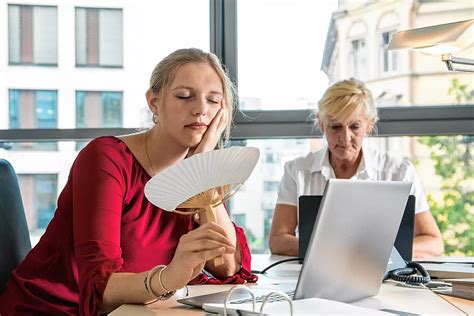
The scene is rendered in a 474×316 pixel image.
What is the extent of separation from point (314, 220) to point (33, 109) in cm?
202

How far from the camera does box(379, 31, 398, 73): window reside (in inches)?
155

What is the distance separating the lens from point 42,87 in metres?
3.89

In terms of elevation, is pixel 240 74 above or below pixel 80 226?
above

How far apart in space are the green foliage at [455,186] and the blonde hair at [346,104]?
0.80 metres

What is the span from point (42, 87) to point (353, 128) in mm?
1592

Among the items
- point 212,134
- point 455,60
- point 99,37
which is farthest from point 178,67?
point 99,37

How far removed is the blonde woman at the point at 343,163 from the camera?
3.10 m

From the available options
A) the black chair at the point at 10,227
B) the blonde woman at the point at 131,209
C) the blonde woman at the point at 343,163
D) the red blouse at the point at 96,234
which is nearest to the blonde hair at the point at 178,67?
the blonde woman at the point at 131,209

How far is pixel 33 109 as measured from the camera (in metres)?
3.89

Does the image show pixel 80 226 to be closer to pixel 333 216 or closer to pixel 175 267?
pixel 175 267

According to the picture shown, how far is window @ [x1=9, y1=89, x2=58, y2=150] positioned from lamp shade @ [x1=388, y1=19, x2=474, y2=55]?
2.15 m

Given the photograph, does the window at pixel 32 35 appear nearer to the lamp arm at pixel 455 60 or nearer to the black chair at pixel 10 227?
the black chair at pixel 10 227

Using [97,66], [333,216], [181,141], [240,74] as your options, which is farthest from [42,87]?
[333,216]

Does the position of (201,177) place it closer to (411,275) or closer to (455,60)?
(411,275)
